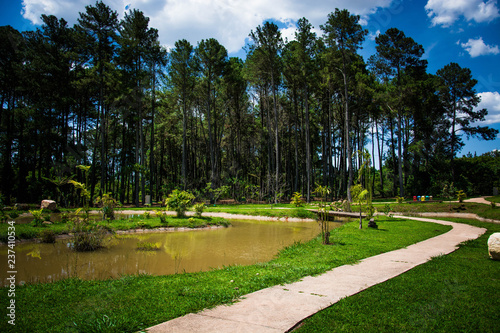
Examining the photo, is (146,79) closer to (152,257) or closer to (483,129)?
(152,257)

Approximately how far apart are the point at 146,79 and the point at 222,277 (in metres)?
27.0

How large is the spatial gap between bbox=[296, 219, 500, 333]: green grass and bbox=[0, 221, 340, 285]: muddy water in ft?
12.6

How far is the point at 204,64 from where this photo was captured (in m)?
30.1

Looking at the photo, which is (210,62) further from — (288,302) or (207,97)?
(288,302)

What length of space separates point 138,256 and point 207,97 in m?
25.4

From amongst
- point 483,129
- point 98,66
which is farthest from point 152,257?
point 483,129

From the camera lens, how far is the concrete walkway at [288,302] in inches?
102

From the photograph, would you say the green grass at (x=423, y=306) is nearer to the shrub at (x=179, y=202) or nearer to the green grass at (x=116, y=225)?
the green grass at (x=116, y=225)

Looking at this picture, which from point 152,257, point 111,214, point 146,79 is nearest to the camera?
point 152,257

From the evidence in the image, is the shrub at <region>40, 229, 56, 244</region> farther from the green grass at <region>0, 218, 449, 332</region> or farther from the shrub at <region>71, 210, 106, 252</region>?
the green grass at <region>0, 218, 449, 332</region>

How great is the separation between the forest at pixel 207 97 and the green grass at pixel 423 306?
695 inches

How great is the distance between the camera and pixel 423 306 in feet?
9.98

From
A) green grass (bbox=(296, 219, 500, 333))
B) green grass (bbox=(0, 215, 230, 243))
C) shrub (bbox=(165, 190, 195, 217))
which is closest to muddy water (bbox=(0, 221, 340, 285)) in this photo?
green grass (bbox=(0, 215, 230, 243))

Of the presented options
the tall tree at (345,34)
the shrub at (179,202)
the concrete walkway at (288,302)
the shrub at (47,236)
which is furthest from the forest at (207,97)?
the concrete walkway at (288,302)
